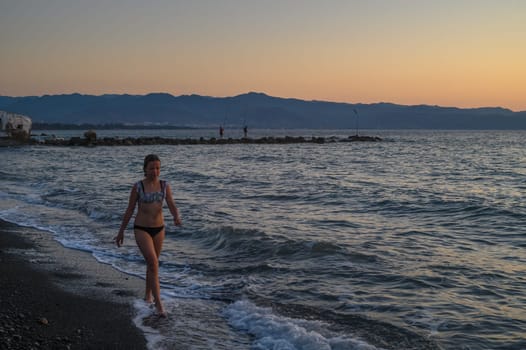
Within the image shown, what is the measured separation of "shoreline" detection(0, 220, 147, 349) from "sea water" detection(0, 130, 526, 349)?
0.95 ft

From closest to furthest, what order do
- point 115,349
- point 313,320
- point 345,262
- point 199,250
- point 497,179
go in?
1. point 115,349
2. point 313,320
3. point 345,262
4. point 199,250
5. point 497,179

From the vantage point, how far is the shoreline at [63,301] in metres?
5.20

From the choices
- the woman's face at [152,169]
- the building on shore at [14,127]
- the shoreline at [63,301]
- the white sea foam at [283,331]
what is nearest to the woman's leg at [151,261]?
Result: the shoreline at [63,301]

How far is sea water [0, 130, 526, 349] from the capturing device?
5.79 meters

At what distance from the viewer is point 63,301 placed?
21.3 feet

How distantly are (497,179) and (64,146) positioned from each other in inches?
1856

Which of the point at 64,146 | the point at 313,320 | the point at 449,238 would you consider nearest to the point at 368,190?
the point at 449,238

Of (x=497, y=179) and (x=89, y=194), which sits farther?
(x=497, y=179)

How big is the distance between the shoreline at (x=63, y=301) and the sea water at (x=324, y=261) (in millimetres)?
291

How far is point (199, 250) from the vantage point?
33.1 feet

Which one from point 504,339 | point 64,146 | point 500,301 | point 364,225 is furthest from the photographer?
point 64,146

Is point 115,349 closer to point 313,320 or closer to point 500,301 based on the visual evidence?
point 313,320

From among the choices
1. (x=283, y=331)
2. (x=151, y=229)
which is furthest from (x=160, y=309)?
(x=283, y=331)

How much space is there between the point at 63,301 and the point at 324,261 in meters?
4.16
